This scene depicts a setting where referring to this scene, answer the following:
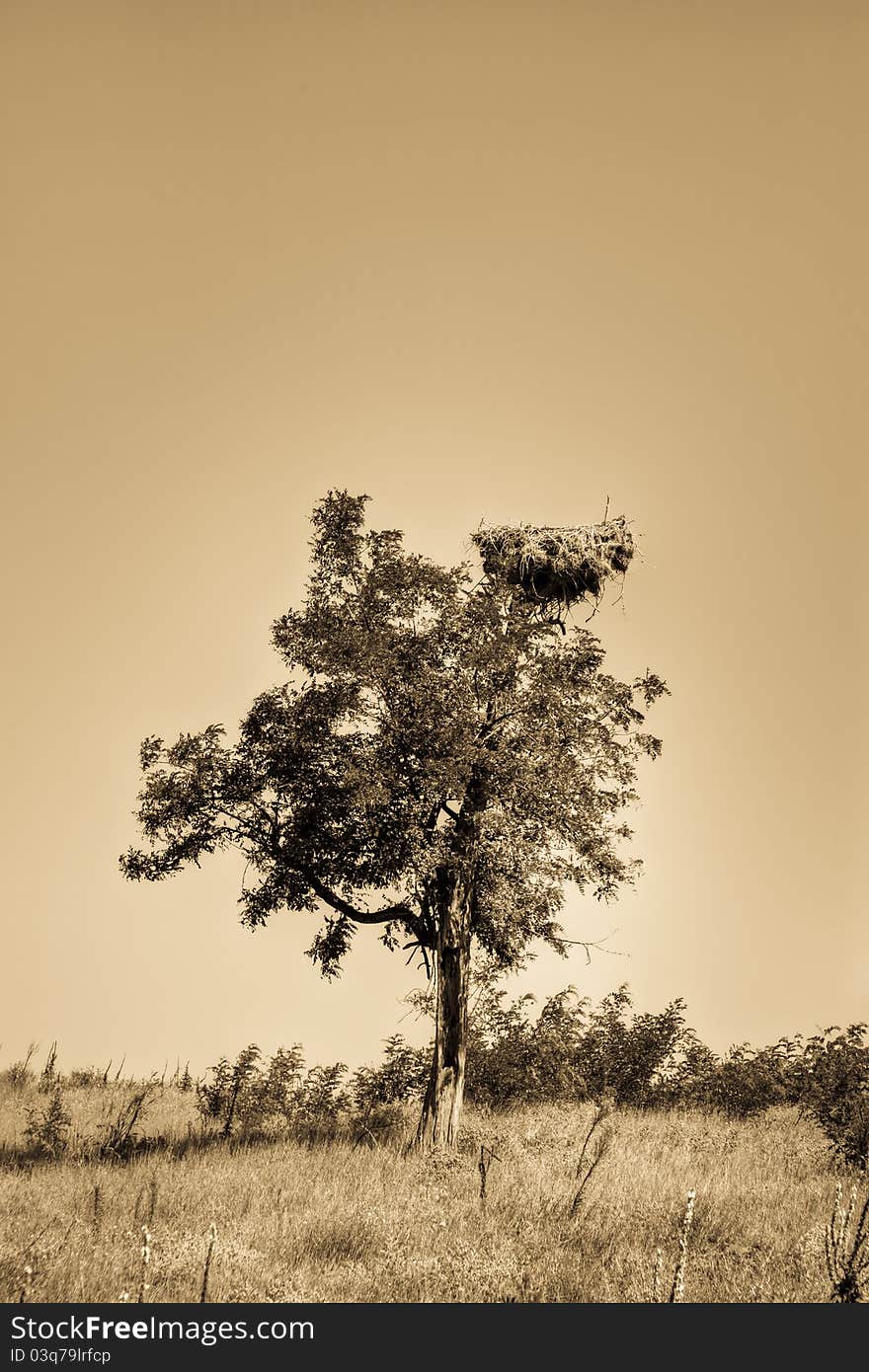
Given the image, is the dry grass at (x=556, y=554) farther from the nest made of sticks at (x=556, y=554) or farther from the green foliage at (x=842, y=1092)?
the green foliage at (x=842, y=1092)

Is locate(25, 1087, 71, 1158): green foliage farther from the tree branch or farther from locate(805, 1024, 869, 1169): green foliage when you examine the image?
locate(805, 1024, 869, 1169): green foliage

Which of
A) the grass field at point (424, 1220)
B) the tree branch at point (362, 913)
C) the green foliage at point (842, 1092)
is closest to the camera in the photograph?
the grass field at point (424, 1220)

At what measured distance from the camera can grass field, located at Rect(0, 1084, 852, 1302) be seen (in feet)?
26.2

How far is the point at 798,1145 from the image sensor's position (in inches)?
575

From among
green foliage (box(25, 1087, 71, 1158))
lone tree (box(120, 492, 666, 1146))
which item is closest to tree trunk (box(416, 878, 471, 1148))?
lone tree (box(120, 492, 666, 1146))

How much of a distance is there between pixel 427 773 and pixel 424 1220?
244 inches

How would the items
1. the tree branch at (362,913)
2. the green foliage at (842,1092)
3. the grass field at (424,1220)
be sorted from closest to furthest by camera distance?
the grass field at (424,1220) → the green foliage at (842,1092) → the tree branch at (362,913)

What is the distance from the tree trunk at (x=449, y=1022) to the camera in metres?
14.6

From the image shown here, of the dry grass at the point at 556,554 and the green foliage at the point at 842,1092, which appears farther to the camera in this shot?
the dry grass at the point at 556,554

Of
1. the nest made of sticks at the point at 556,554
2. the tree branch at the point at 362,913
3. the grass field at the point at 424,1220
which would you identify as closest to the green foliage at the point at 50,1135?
the grass field at the point at 424,1220

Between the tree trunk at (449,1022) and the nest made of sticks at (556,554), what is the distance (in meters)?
5.59

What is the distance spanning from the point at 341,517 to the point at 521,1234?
11294 millimetres

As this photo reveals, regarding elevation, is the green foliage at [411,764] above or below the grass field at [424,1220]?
above

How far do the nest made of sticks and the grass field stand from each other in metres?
9.24
